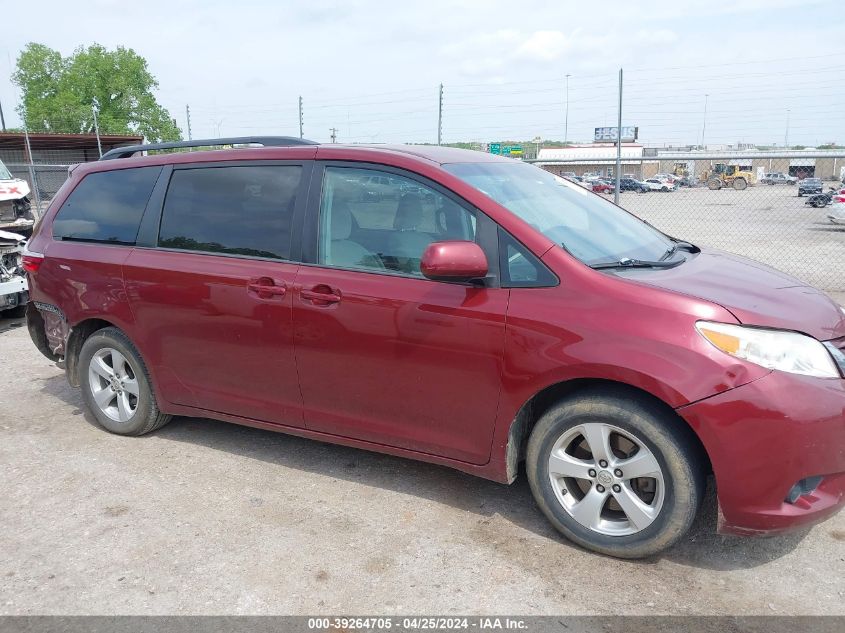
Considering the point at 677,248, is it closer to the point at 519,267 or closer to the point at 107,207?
the point at 519,267

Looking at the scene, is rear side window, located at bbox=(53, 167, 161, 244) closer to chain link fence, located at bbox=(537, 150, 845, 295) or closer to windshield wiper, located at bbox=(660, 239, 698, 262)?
windshield wiper, located at bbox=(660, 239, 698, 262)

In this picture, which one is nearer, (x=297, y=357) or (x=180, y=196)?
(x=297, y=357)

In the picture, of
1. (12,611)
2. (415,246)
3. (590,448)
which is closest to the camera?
(12,611)

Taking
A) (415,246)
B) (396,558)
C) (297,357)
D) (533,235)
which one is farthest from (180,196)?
(396,558)

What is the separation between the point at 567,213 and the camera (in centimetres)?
362

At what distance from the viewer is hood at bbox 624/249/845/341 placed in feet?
9.19

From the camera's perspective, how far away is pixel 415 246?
11.0 feet

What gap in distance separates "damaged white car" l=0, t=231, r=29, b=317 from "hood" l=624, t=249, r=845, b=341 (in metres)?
6.79

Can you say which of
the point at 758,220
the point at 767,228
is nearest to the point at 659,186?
the point at 767,228

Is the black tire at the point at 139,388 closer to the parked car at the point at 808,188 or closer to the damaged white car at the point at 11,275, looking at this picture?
the damaged white car at the point at 11,275

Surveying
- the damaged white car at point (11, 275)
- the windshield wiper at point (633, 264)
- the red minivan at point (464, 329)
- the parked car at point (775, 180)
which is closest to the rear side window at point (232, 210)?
the red minivan at point (464, 329)

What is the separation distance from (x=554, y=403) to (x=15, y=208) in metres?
10.6

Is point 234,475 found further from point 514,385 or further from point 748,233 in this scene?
point 748,233

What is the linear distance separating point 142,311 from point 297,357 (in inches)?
46.7
